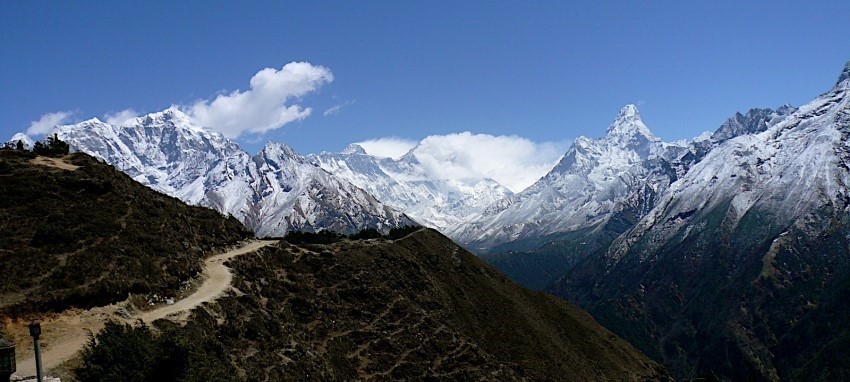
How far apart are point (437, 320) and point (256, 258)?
34.8 metres

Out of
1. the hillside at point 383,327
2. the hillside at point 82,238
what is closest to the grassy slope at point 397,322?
the hillside at point 383,327

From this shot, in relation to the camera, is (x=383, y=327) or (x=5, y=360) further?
(x=383, y=327)

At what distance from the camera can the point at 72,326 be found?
5338cm

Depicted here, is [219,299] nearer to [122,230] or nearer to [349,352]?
[122,230]

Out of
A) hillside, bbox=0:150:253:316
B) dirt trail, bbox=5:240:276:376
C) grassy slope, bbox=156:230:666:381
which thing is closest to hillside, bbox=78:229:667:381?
grassy slope, bbox=156:230:666:381

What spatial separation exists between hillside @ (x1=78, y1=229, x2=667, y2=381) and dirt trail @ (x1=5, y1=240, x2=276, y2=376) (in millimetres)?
2514

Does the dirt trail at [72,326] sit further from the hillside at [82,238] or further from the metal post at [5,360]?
the metal post at [5,360]

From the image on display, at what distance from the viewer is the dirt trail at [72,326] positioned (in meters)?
45.1

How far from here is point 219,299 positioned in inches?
2734

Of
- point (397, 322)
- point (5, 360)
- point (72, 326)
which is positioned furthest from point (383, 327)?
point (5, 360)

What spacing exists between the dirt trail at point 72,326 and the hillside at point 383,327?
8.25 feet

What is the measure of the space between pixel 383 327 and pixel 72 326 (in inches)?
1999

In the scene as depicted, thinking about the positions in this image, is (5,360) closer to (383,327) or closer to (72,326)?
(72,326)

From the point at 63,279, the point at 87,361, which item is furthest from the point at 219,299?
the point at 87,361
